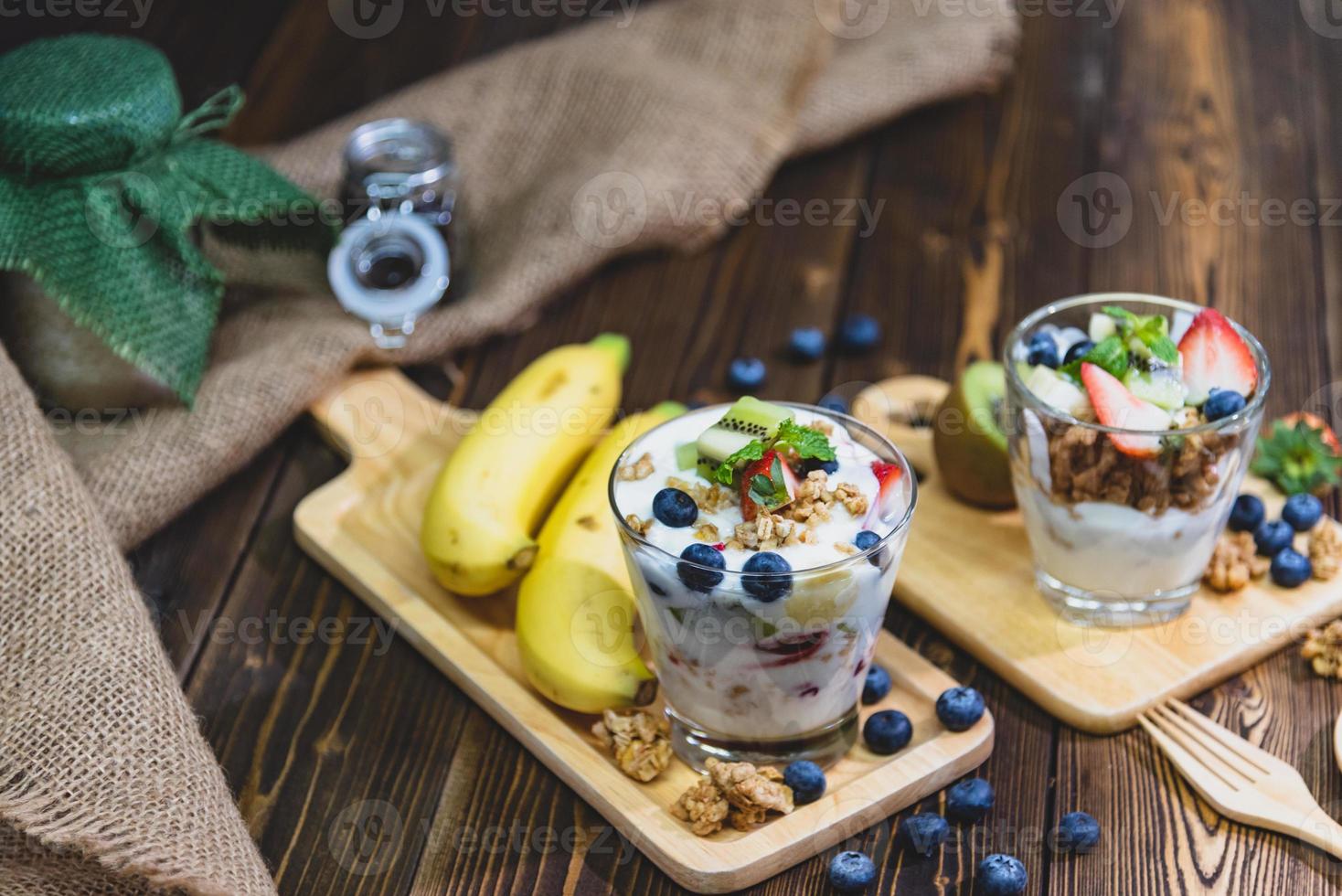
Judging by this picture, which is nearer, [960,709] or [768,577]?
[768,577]

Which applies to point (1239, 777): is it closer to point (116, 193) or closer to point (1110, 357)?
point (1110, 357)

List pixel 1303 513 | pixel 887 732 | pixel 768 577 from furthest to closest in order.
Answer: pixel 1303 513, pixel 887 732, pixel 768 577

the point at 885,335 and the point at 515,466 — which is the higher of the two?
the point at 515,466

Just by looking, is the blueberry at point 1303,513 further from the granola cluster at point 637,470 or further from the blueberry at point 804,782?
the granola cluster at point 637,470

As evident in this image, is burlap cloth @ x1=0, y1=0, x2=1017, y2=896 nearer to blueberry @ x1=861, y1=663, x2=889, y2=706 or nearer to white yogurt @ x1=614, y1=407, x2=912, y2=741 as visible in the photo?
white yogurt @ x1=614, y1=407, x2=912, y2=741

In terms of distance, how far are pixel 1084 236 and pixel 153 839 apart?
1.70 meters

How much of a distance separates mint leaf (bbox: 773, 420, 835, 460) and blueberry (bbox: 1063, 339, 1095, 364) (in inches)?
13.9

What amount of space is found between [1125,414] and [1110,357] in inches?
3.0

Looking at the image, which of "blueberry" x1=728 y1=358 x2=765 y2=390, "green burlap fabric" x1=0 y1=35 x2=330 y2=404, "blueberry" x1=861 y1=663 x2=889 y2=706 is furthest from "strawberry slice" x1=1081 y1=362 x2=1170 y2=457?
"green burlap fabric" x1=0 y1=35 x2=330 y2=404

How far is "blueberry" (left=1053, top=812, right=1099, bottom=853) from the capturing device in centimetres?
133

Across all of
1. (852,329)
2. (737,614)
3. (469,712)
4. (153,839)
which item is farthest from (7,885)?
(852,329)

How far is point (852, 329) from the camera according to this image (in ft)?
6.73

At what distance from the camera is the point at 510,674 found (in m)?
1.53
